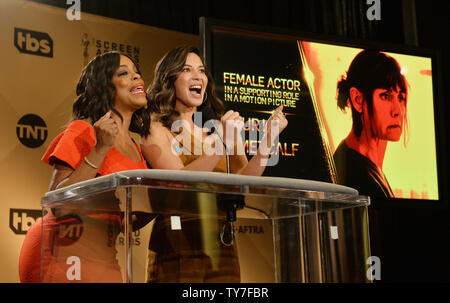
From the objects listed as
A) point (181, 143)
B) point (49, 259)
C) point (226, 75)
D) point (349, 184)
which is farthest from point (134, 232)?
point (349, 184)

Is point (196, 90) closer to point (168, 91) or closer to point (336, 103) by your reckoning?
point (168, 91)

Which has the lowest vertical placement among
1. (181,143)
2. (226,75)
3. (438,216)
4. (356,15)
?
(438,216)

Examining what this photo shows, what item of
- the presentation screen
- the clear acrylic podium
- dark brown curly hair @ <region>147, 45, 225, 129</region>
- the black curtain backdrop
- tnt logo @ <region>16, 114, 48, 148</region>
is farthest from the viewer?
the black curtain backdrop

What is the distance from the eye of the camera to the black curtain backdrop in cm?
360

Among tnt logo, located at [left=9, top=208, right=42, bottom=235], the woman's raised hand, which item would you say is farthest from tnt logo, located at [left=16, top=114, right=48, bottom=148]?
the woman's raised hand

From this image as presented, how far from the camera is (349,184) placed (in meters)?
2.91

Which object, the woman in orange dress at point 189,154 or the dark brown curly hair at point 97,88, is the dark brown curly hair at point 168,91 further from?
the dark brown curly hair at point 97,88

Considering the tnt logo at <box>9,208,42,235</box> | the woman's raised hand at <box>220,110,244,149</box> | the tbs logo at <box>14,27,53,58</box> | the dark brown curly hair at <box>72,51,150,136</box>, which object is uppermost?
the tbs logo at <box>14,27,53,58</box>

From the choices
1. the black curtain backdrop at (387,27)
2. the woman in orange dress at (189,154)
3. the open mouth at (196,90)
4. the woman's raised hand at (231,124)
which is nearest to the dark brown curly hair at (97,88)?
the woman in orange dress at (189,154)

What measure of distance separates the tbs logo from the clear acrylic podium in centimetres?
209

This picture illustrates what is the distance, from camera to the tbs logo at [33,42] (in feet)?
9.62

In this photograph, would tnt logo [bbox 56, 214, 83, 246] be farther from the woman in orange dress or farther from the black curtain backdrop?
the black curtain backdrop
